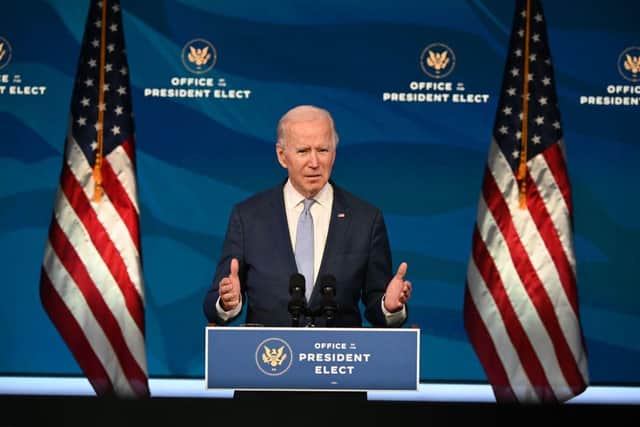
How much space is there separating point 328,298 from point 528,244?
2.79 metres

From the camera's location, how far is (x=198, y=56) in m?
5.36

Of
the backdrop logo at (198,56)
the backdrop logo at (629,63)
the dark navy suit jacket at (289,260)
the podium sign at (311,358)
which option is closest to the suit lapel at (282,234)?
the dark navy suit jacket at (289,260)

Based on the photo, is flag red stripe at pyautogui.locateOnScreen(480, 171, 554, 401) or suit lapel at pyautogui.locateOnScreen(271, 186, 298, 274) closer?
suit lapel at pyautogui.locateOnScreen(271, 186, 298, 274)

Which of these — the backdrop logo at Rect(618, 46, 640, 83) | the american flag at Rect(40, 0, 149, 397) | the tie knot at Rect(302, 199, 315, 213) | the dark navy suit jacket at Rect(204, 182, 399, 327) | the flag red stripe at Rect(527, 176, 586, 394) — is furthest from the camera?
the backdrop logo at Rect(618, 46, 640, 83)

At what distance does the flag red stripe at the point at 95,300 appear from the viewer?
5113 millimetres

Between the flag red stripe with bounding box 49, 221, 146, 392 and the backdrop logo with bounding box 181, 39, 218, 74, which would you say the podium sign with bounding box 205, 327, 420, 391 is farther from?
the backdrop logo with bounding box 181, 39, 218, 74

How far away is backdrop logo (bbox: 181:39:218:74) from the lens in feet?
17.6

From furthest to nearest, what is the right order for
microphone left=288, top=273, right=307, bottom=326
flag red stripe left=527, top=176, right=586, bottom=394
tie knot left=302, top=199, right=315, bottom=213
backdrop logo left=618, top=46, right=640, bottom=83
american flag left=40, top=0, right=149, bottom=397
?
backdrop logo left=618, top=46, right=640, bottom=83 → american flag left=40, top=0, right=149, bottom=397 → flag red stripe left=527, top=176, right=586, bottom=394 → tie knot left=302, top=199, right=315, bottom=213 → microphone left=288, top=273, right=307, bottom=326

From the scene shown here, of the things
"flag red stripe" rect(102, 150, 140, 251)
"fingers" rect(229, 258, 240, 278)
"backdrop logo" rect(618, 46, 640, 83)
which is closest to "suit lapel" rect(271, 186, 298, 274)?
"fingers" rect(229, 258, 240, 278)

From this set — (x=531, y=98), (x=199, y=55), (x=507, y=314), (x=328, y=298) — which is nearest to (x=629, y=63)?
(x=531, y=98)

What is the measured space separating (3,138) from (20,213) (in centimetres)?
45

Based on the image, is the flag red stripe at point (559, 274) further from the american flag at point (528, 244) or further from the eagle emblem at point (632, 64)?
the eagle emblem at point (632, 64)

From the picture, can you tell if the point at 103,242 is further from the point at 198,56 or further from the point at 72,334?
the point at 198,56

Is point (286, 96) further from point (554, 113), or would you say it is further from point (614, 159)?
point (614, 159)
